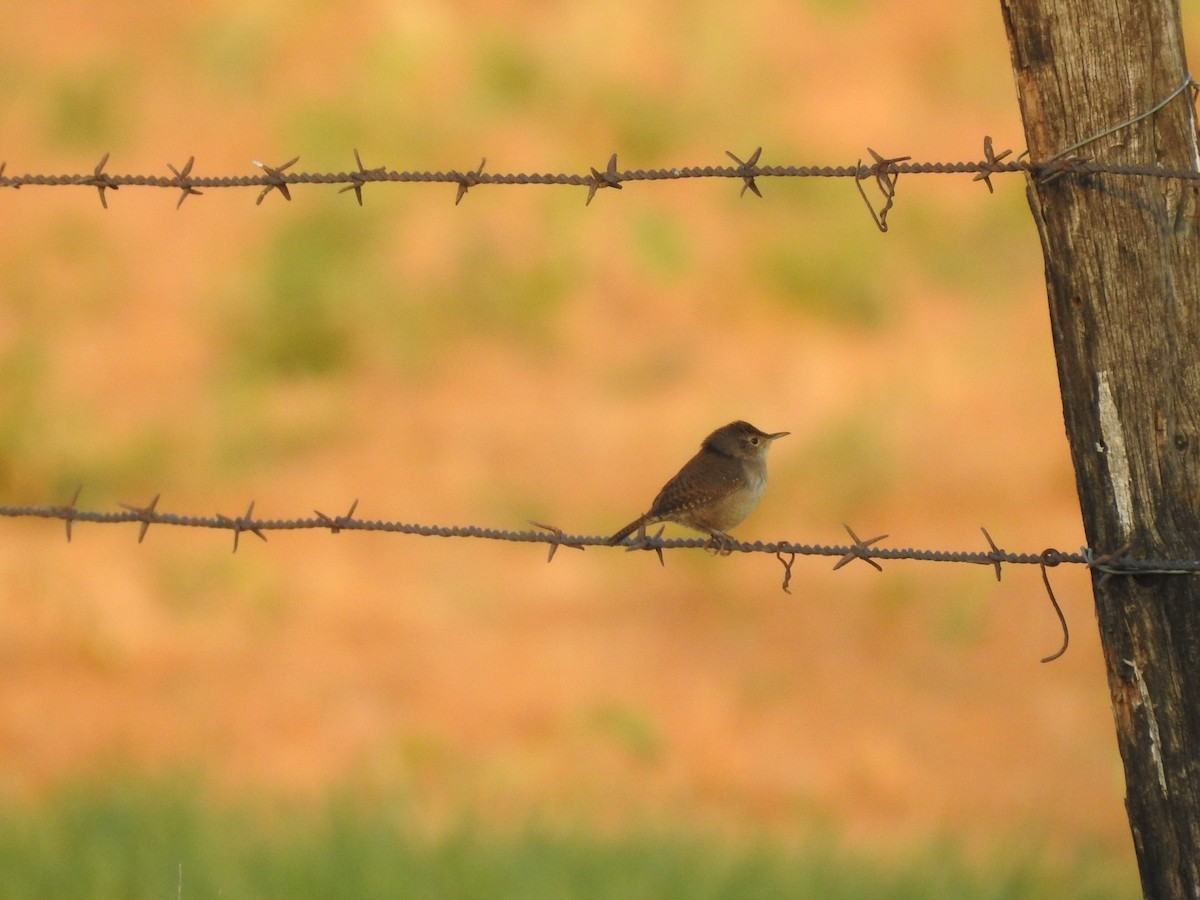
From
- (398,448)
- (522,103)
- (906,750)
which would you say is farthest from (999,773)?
(522,103)

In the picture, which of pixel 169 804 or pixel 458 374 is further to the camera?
pixel 458 374

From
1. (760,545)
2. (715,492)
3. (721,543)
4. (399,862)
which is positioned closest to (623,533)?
(721,543)

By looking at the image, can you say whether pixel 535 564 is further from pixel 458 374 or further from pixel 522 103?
pixel 522 103

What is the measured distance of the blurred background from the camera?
29.9 ft

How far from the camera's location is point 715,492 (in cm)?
631

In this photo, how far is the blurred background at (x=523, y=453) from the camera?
29.9 ft

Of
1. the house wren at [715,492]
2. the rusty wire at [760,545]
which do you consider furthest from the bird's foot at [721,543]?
the house wren at [715,492]

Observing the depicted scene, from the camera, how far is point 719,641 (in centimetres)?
1328

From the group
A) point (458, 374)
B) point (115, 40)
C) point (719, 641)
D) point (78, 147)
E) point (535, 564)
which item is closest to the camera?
point (719, 641)

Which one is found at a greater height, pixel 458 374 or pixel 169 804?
pixel 458 374

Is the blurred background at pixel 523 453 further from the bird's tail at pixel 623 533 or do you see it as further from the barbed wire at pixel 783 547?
the barbed wire at pixel 783 547

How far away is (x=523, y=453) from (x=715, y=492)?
406 inches

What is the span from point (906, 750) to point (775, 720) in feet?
3.09

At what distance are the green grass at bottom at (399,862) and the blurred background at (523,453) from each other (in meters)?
0.03
